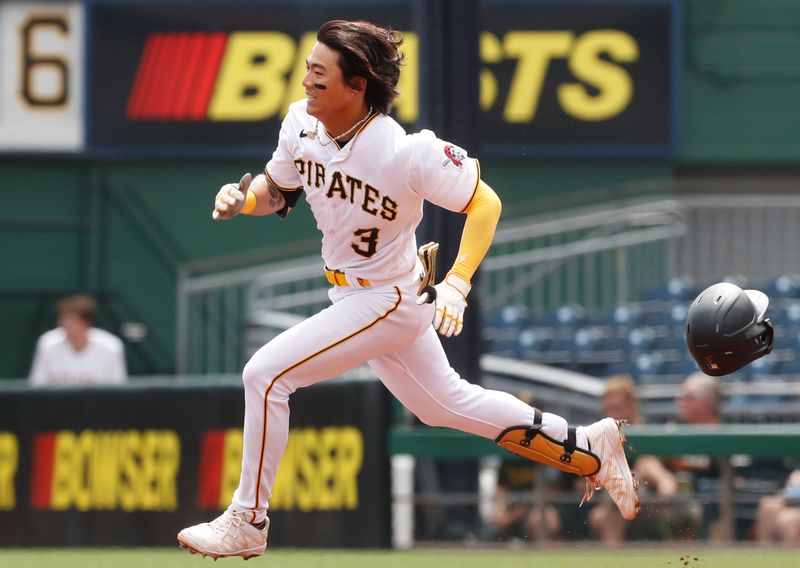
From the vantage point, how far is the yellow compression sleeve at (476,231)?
5.36m

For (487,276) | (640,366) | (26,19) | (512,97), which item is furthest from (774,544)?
(26,19)

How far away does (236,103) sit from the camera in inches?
640

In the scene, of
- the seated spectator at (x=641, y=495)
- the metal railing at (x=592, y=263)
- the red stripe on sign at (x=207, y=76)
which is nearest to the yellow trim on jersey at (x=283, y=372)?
the seated spectator at (x=641, y=495)

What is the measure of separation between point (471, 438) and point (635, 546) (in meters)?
1.11

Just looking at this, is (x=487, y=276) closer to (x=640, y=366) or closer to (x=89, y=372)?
(x=640, y=366)

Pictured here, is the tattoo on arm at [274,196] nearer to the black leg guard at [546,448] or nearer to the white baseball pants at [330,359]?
the white baseball pants at [330,359]

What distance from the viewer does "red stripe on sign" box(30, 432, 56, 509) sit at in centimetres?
892

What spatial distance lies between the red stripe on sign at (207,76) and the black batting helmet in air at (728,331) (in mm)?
11136

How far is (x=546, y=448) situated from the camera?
5793mm

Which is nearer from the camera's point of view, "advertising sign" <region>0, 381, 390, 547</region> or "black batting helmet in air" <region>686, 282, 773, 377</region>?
"black batting helmet in air" <region>686, 282, 773, 377</region>

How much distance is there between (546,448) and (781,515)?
3.26 meters

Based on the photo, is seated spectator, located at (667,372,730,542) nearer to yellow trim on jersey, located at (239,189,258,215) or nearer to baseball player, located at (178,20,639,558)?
baseball player, located at (178,20,639,558)

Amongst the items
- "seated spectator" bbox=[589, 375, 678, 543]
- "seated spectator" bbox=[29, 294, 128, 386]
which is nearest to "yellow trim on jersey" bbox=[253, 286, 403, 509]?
"seated spectator" bbox=[589, 375, 678, 543]

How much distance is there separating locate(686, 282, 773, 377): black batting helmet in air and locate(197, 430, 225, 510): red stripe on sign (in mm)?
3724
